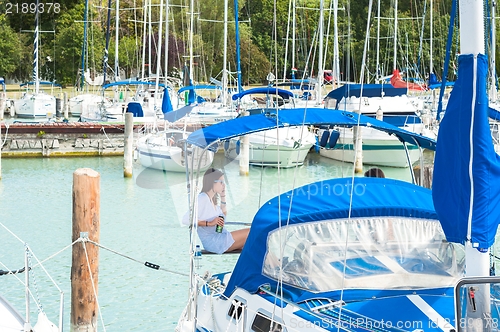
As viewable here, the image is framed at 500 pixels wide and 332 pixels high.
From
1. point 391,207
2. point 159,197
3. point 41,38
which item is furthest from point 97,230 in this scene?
point 41,38

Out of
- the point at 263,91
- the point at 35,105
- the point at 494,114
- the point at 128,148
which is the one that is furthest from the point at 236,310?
the point at 35,105

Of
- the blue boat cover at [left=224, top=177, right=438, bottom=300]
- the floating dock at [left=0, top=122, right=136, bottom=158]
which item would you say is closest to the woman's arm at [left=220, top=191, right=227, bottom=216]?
the blue boat cover at [left=224, top=177, right=438, bottom=300]

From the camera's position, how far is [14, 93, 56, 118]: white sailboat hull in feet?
127

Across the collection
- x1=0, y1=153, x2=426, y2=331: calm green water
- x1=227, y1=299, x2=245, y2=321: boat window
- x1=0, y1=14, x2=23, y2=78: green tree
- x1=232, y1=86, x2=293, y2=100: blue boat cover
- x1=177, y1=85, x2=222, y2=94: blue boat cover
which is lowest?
x1=0, y1=153, x2=426, y2=331: calm green water

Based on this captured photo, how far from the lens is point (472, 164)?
5336 mm

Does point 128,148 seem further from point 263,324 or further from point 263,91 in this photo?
point 263,324

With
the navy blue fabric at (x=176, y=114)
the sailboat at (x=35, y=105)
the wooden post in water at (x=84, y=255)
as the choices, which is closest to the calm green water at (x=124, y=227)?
the wooden post in water at (x=84, y=255)

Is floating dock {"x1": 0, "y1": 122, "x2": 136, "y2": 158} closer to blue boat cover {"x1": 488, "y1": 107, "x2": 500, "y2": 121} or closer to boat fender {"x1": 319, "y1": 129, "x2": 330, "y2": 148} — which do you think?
boat fender {"x1": 319, "y1": 129, "x2": 330, "y2": 148}

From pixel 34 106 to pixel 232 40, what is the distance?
1018 cm

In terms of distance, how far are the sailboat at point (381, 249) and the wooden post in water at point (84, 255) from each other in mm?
1428

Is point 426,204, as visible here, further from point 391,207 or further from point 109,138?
point 109,138

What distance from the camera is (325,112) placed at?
335 inches

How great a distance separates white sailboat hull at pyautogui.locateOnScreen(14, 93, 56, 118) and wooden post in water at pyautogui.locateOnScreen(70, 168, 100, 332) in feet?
101

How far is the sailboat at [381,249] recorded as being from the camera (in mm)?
5375
